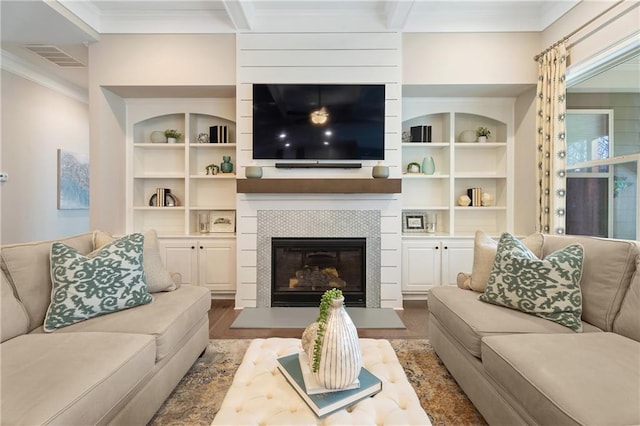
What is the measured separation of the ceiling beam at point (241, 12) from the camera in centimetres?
281

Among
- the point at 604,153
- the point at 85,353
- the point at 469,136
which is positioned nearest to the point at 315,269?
the point at 85,353

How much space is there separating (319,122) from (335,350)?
2664mm

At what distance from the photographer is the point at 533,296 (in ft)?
5.65

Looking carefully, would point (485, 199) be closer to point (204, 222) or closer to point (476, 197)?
point (476, 197)

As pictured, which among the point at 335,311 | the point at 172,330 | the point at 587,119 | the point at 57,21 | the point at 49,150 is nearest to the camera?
the point at 335,311

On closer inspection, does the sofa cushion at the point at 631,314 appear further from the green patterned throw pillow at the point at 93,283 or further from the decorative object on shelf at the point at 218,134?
the decorative object on shelf at the point at 218,134

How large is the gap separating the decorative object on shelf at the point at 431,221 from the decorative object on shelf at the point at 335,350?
3.03m

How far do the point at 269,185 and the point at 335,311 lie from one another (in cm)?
226

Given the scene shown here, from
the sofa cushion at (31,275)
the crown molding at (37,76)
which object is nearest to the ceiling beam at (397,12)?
the sofa cushion at (31,275)

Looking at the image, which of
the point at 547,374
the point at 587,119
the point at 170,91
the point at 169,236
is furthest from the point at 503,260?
the point at 170,91

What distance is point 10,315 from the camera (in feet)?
4.99

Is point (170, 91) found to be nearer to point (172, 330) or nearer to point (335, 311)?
point (172, 330)

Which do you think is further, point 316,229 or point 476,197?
point 476,197

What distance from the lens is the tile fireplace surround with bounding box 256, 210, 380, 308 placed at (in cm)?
335
